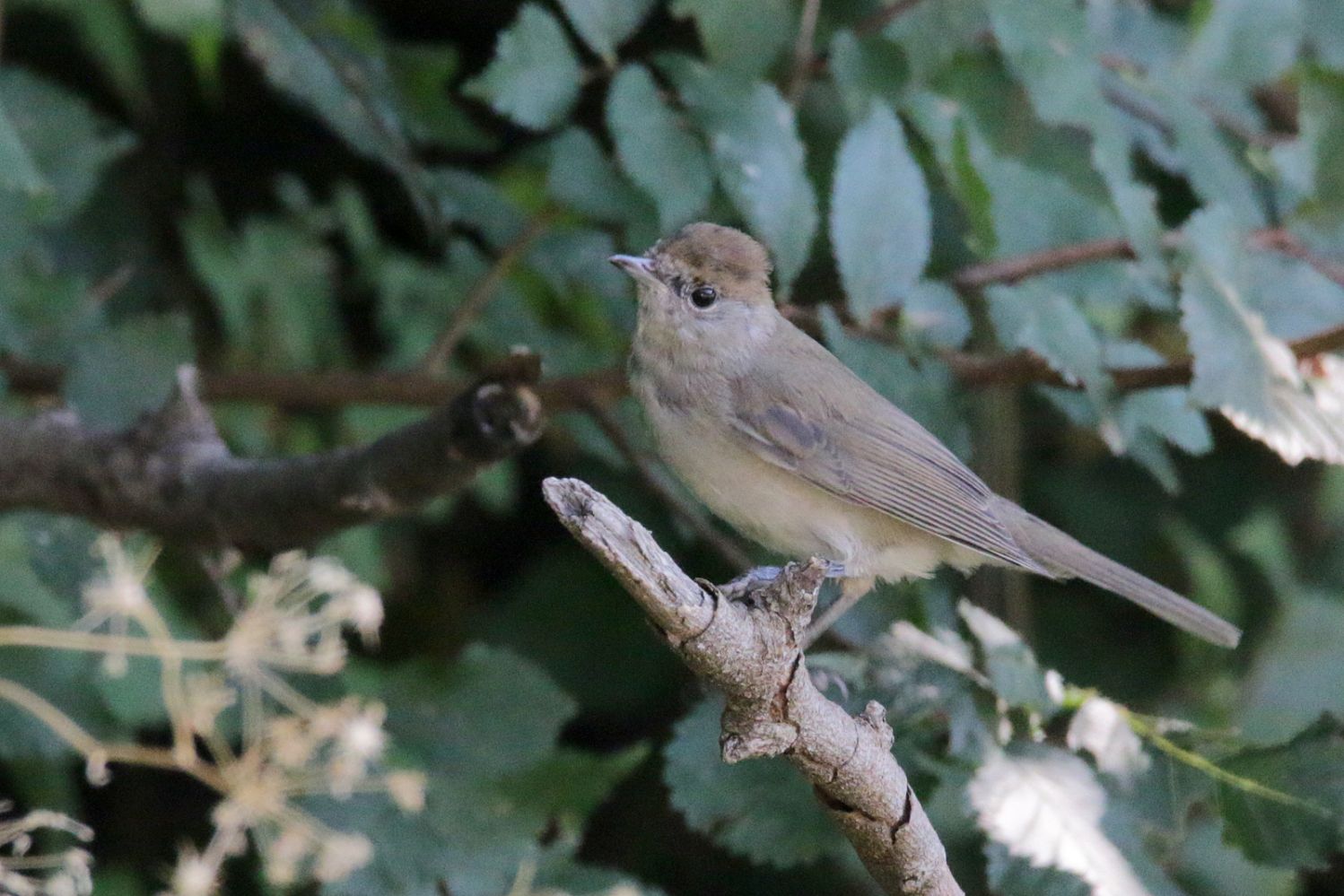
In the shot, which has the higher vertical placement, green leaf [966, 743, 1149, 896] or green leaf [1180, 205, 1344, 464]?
green leaf [1180, 205, 1344, 464]

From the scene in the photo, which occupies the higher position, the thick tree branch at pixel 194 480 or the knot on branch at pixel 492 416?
the knot on branch at pixel 492 416

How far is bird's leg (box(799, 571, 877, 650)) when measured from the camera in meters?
3.28

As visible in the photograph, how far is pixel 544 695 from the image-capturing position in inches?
129

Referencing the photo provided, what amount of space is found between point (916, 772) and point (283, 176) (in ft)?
8.66

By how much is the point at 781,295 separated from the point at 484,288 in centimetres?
77

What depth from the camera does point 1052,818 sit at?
2.61 m

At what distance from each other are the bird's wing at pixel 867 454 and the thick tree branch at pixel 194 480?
69 centimetres

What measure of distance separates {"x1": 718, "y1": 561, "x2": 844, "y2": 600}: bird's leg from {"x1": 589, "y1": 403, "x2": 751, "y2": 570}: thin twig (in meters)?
0.38

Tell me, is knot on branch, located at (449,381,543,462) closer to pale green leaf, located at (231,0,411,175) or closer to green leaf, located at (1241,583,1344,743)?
pale green leaf, located at (231,0,411,175)

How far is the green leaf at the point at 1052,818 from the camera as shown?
8.40ft

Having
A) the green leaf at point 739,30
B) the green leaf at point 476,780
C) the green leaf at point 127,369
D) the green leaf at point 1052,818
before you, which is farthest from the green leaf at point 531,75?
the green leaf at point 1052,818

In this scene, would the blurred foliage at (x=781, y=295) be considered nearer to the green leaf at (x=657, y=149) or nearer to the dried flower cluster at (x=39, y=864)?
the green leaf at (x=657, y=149)

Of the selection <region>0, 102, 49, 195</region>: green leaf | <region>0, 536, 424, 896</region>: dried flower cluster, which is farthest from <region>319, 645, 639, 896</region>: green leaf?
<region>0, 102, 49, 195</region>: green leaf

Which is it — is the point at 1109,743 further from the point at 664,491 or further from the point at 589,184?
the point at 589,184
